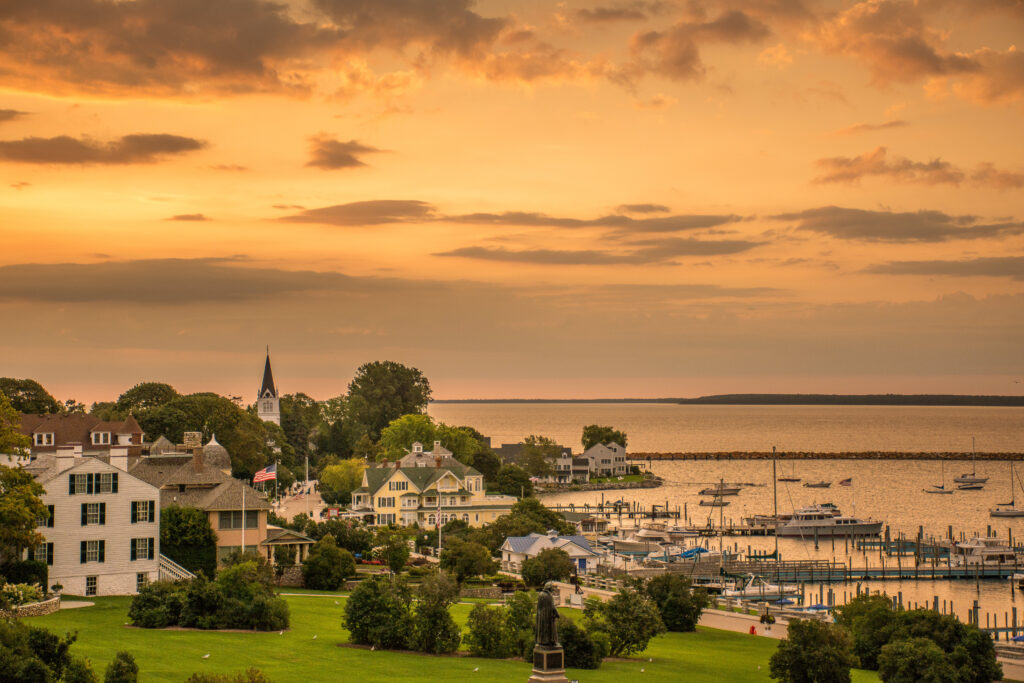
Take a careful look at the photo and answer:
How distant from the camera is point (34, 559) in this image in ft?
167

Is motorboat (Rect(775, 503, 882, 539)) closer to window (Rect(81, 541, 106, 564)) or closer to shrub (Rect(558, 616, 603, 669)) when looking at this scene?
shrub (Rect(558, 616, 603, 669))

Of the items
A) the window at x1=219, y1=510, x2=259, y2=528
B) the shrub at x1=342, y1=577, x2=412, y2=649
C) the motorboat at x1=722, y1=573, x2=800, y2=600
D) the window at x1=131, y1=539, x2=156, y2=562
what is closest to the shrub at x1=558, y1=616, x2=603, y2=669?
the shrub at x1=342, y1=577, x2=412, y2=649

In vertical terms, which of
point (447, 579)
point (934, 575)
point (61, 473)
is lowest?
point (934, 575)

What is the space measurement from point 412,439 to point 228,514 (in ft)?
273

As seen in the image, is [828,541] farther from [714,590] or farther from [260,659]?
[260,659]

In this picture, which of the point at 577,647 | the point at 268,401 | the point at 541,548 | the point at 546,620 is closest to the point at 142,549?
the point at 577,647

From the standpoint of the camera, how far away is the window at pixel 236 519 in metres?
61.3

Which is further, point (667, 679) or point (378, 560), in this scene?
point (378, 560)

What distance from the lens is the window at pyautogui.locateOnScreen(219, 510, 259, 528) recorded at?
6128 centimetres

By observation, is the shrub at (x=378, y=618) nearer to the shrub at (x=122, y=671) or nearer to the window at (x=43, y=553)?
the shrub at (x=122, y=671)

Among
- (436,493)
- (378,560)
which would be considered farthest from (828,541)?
(378,560)

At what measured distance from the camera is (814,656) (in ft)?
135

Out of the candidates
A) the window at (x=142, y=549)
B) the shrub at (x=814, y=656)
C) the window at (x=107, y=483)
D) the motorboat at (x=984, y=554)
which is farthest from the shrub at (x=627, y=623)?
the motorboat at (x=984, y=554)

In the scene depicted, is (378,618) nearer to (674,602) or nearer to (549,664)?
(549,664)
